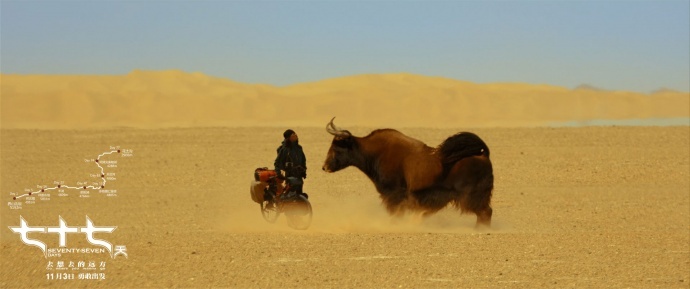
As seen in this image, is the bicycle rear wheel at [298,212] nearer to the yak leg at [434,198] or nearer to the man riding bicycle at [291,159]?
the man riding bicycle at [291,159]

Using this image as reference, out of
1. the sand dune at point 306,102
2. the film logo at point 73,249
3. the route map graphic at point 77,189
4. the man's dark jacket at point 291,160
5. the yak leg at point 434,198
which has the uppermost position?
the sand dune at point 306,102

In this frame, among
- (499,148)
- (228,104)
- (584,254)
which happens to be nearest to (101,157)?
(499,148)

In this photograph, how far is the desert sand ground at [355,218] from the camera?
1416 centimetres

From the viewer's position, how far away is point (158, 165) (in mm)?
34094

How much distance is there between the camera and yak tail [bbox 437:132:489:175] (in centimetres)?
1850

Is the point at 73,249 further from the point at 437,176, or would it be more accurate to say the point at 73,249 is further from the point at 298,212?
the point at 437,176

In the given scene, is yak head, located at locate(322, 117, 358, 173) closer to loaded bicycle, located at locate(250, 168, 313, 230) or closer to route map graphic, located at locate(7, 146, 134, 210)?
loaded bicycle, located at locate(250, 168, 313, 230)

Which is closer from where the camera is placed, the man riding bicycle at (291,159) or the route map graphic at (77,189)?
the man riding bicycle at (291,159)

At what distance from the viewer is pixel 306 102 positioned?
85125 mm

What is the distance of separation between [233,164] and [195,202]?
7587mm

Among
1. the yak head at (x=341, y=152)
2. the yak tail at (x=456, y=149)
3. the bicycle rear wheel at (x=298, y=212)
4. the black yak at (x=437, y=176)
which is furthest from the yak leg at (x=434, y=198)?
the bicycle rear wheel at (x=298, y=212)

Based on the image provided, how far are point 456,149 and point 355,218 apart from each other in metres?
2.48

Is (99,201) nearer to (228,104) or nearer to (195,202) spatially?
(195,202)

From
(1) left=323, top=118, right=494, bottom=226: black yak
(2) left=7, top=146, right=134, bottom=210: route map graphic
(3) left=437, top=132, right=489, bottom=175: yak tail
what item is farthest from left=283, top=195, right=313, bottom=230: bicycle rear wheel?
(2) left=7, top=146, right=134, bottom=210: route map graphic
